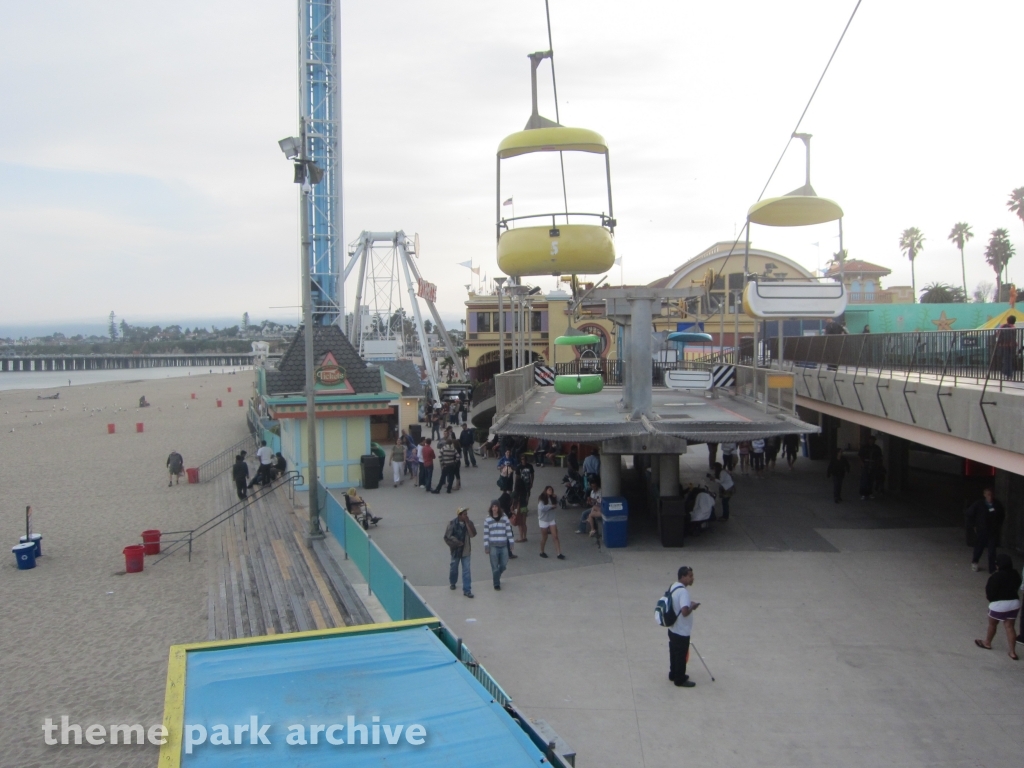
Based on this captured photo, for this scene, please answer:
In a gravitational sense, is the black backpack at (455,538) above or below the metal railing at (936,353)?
below

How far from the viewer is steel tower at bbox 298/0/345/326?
5384 cm

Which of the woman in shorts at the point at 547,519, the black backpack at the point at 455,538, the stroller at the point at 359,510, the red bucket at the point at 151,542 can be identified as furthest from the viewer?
the stroller at the point at 359,510

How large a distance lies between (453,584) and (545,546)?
2.80m

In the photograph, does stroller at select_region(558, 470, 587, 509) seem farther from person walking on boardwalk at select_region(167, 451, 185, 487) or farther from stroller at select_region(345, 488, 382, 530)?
person walking on boardwalk at select_region(167, 451, 185, 487)

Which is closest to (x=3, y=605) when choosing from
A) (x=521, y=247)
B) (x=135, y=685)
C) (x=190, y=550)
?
(x=190, y=550)

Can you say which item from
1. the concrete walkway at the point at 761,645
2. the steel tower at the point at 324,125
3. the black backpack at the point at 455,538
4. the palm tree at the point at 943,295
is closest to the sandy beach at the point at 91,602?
the concrete walkway at the point at 761,645

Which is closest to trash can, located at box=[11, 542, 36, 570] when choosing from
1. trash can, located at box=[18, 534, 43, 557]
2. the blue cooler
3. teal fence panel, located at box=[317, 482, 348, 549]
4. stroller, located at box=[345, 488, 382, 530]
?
trash can, located at box=[18, 534, 43, 557]

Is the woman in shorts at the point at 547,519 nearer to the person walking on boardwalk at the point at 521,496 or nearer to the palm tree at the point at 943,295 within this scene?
the person walking on boardwalk at the point at 521,496

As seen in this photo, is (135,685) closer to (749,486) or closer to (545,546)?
(545,546)

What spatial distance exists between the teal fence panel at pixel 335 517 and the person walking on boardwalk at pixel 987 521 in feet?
33.8

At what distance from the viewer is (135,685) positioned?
9969mm

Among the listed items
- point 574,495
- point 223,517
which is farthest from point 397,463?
point 574,495

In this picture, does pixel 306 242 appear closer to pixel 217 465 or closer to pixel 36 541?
pixel 36 541

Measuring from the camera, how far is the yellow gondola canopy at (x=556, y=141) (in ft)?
35.7
